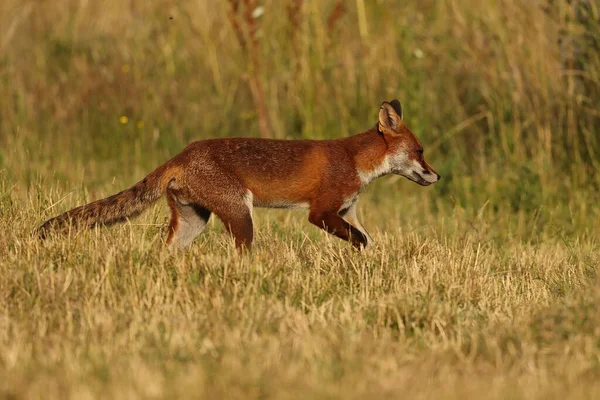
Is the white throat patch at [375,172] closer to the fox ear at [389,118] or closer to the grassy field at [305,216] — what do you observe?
the fox ear at [389,118]

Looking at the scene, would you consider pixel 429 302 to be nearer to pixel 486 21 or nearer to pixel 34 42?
pixel 486 21

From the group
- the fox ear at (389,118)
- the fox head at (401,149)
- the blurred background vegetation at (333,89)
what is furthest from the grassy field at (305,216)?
the fox ear at (389,118)

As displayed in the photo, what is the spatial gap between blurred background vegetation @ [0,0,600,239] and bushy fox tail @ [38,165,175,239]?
2.15 meters

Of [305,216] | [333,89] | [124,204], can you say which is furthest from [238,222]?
[333,89]

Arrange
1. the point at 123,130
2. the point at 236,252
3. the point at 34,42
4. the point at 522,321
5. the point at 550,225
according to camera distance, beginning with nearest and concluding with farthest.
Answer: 1. the point at 522,321
2. the point at 236,252
3. the point at 550,225
4. the point at 123,130
5. the point at 34,42

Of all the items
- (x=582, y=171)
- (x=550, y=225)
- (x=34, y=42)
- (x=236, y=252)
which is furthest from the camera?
(x=34, y=42)

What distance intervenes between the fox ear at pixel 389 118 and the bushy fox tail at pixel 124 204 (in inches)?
67.8

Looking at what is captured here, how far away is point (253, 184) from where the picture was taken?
23.0 feet

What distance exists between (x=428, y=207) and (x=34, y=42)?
5.52 metres

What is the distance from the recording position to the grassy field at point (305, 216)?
4.49 m

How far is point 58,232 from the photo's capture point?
21.1ft

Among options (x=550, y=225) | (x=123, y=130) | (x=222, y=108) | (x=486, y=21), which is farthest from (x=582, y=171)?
(x=123, y=130)

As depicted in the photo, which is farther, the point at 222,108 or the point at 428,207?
the point at 222,108

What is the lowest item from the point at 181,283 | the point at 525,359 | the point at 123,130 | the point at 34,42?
the point at 525,359
